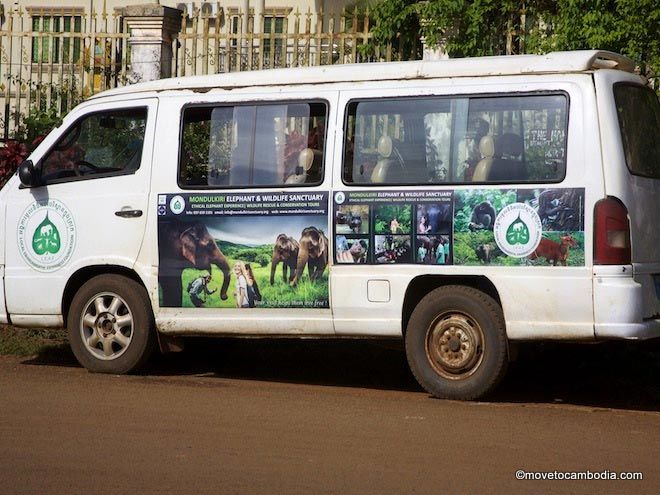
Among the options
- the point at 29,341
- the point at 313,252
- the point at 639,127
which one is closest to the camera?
the point at 639,127

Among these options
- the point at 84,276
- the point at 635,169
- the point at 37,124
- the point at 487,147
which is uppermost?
the point at 37,124

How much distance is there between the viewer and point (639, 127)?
866 centimetres

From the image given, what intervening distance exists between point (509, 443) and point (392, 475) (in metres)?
1.13

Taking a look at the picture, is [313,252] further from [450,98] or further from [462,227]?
[450,98]

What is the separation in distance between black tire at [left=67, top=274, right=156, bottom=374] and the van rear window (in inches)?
146

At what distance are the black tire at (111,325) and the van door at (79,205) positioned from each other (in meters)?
0.17

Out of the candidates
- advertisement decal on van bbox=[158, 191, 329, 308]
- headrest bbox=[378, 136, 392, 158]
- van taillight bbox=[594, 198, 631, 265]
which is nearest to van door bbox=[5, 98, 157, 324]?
advertisement decal on van bbox=[158, 191, 329, 308]

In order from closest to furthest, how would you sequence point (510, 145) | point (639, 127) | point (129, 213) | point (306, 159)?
point (510, 145) → point (639, 127) → point (306, 159) → point (129, 213)

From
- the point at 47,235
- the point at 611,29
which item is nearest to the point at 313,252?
the point at 47,235

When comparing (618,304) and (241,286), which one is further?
(241,286)

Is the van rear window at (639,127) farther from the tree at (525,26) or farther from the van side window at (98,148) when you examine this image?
the tree at (525,26)

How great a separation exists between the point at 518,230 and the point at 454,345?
0.96 metres

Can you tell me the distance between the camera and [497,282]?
334 inches

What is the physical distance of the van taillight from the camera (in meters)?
8.11
